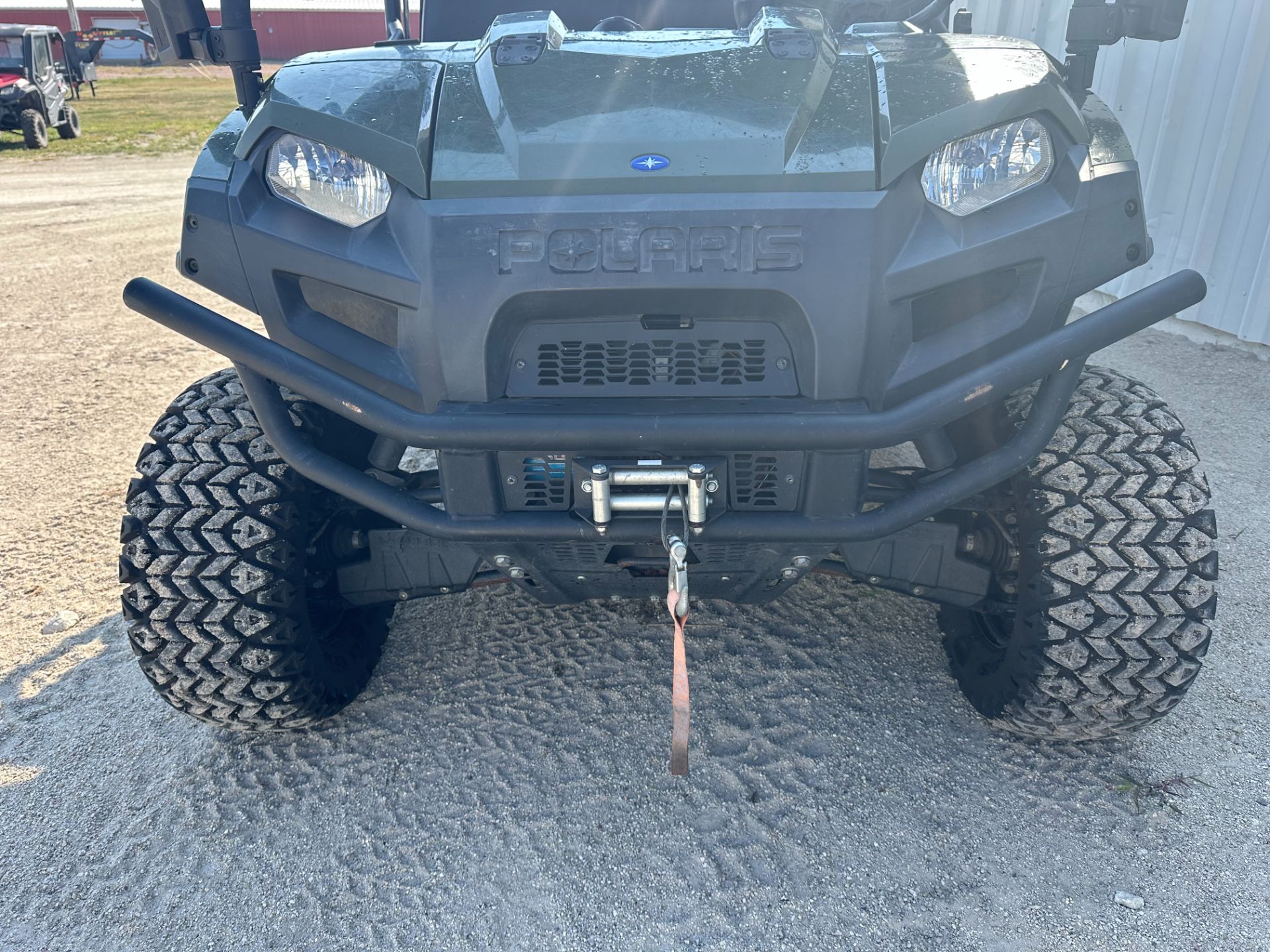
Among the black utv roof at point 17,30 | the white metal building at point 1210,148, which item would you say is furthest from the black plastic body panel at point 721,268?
the black utv roof at point 17,30

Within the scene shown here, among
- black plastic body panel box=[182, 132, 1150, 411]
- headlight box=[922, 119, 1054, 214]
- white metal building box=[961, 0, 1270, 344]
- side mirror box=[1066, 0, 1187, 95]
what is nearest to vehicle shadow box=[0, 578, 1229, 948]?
black plastic body panel box=[182, 132, 1150, 411]

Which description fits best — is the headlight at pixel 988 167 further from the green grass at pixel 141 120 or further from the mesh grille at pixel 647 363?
the green grass at pixel 141 120

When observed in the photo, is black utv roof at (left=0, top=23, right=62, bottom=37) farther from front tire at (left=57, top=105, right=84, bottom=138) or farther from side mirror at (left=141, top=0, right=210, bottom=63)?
side mirror at (left=141, top=0, right=210, bottom=63)

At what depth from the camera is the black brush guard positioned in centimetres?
172

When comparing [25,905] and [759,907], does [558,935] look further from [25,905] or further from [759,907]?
[25,905]

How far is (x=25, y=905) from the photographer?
200 cm

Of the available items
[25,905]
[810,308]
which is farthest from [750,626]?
[25,905]

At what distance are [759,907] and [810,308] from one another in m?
1.17

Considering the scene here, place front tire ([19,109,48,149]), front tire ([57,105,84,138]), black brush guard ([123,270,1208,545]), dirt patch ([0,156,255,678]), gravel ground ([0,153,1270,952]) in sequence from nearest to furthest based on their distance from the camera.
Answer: black brush guard ([123,270,1208,545])
gravel ground ([0,153,1270,952])
dirt patch ([0,156,255,678])
front tire ([19,109,48,149])
front tire ([57,105,84,138])

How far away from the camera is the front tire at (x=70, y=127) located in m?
15.5

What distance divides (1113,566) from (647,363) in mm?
1073

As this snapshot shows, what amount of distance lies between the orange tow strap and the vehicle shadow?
12.0 inches

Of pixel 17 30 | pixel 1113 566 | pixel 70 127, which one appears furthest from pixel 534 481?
pixel 17 30

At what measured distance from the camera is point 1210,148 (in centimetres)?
487
